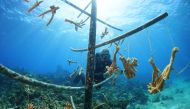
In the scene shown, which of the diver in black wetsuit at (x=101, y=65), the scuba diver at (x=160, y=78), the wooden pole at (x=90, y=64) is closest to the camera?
the scuba diver at (x=160, y=78)

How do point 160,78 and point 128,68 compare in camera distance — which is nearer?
point 160,78

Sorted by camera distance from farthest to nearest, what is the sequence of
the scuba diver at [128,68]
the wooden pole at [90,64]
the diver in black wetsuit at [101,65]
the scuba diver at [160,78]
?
the diver in black wetsuit at [101,65], the scuba diver at [128,68], the wooden pole at [90,64], the scuba diver at [160,78]

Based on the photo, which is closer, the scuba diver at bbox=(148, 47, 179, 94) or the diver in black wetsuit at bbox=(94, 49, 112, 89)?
the scuba diver at bbox=(148, 47, 179, 94)

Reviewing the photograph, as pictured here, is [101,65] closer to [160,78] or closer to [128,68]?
[128,68]

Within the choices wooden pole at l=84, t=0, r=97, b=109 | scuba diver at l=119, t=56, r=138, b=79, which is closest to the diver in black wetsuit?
scuba diver at l=119, t=56, r=138, b=79

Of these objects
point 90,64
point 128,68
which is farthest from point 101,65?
point 90,64

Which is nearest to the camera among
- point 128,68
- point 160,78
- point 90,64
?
point 160,78

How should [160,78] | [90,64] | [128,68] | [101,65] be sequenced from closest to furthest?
[160,78] → [90,64] → [128,68] → [101,65]

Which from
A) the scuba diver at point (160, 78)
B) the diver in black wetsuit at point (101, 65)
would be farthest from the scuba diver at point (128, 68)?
the diver in black wetsuit at point (101, 65)

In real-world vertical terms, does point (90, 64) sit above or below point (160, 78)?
above

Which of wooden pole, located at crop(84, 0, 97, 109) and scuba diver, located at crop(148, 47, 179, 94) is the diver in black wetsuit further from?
scuba diver, located at crop(148, 47, 179, 94)

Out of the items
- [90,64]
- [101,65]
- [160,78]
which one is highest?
[101,65]

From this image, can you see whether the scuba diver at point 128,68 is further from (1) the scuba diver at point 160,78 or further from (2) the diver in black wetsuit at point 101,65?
(2) the diver in black wetsuit at point 101,65

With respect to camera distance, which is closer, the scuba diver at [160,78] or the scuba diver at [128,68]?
the scuba diver at [160,78]
